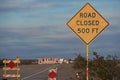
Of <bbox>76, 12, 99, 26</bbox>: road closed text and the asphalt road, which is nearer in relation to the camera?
<bbox>76, 12, 99, 26</bbox>: road closed text

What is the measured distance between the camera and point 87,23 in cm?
1809

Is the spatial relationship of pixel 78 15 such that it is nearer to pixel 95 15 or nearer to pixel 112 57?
pixel 95 15

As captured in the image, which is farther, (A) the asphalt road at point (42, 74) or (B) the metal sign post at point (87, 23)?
(A) the asphalt road at point (42, 74)

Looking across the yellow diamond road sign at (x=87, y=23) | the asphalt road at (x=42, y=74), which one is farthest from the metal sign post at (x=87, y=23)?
the asphalt road at (x=42, y=74)

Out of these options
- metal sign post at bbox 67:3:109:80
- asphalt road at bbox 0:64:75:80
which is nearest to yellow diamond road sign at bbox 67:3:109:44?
metal sign post at bbox 67:3:109:80

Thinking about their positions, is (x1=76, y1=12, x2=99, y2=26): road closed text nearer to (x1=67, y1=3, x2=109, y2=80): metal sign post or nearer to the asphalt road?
(x1=67, y1=3, x2=109, y2=80): metal sign post

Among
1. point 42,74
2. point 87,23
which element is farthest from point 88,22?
point 42,74

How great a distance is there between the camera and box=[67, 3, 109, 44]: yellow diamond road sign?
59.1ft

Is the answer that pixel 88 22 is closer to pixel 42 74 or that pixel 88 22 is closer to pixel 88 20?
pixel 88 20

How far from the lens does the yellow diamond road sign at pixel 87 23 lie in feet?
59.1

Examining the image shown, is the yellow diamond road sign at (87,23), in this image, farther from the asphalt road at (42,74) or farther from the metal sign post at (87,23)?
the asphalt road at (42,74)

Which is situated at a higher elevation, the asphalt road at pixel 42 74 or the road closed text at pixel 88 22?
the road closed text at pixel 88 22

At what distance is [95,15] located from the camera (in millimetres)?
18156

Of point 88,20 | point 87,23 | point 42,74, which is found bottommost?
point 42,74
